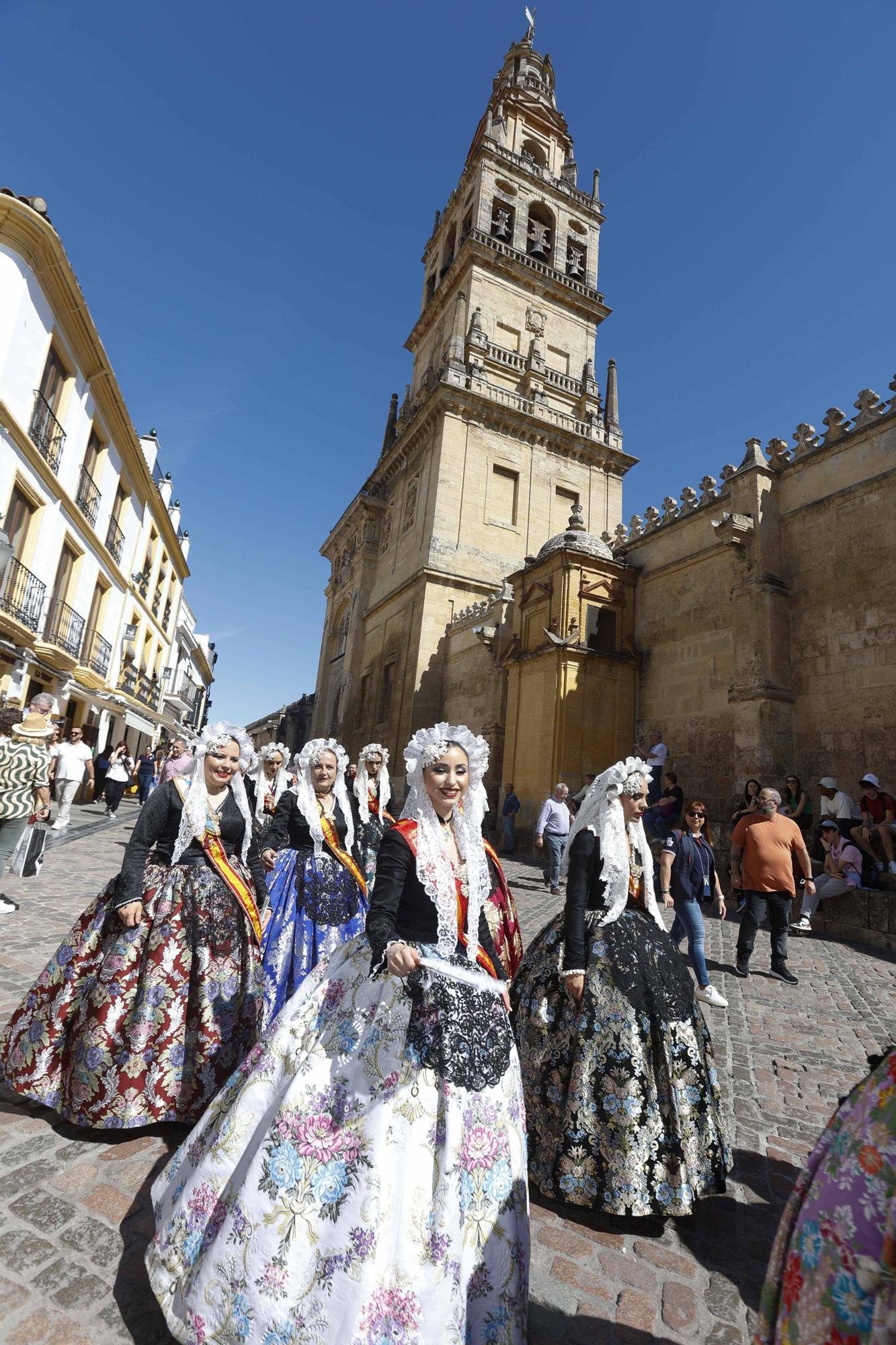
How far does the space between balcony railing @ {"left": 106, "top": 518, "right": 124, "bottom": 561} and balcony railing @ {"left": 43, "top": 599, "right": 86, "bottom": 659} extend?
2.93m

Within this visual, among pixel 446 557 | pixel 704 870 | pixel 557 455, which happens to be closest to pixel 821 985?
pixel 704 870

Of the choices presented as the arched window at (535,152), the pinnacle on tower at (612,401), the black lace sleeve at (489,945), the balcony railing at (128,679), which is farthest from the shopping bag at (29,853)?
the arched window at (535,152)

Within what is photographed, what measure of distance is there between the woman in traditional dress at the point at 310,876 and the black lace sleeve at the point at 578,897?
58.6 inches

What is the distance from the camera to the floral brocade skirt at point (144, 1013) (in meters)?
2.82

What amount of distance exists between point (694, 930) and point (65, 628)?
56.9 ft

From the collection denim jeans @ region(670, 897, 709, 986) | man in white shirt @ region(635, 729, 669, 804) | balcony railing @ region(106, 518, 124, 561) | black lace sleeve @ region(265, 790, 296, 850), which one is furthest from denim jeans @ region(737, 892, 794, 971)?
balcony railing @ region(106, 518, 124, 561)

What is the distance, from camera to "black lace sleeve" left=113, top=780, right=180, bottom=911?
301cm

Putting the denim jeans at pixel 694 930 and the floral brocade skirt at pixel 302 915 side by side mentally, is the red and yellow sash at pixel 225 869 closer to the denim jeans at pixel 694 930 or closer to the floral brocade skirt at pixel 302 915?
the floral brocade skirt at pixel 302 915

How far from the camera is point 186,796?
10.8 ft

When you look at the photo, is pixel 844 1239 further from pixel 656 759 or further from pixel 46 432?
pixel 46 432

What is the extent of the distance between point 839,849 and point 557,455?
1911 cm

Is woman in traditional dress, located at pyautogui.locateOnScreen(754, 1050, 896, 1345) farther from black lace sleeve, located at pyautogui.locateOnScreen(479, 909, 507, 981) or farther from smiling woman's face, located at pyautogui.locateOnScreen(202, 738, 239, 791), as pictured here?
smiling woman's face, located at pyautogui.locateOnScreen(202, 738, 239, 791)

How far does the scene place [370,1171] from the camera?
175 cm

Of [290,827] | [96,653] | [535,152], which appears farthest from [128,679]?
[535,152]
